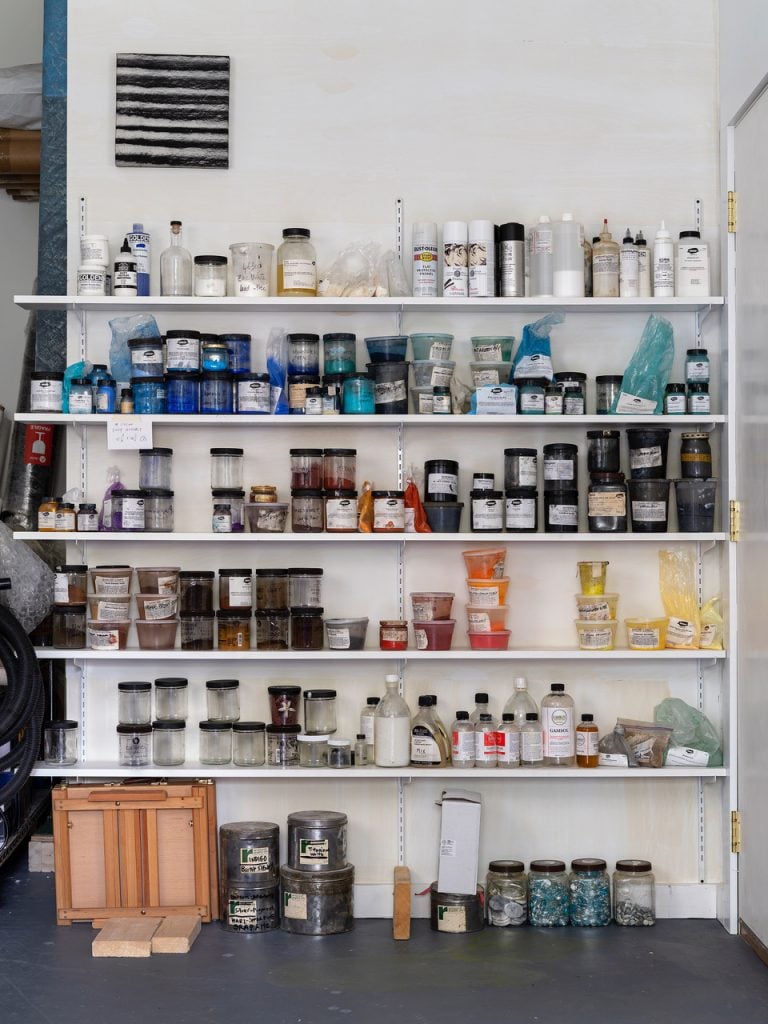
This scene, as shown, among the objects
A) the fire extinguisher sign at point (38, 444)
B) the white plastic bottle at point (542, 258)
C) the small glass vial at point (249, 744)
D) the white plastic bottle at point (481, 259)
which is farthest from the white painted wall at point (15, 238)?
the white plastic bottle at point (542, 258)

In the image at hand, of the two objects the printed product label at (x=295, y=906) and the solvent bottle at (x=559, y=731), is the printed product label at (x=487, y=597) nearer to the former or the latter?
the solvent bottle at (x=559, y=731)

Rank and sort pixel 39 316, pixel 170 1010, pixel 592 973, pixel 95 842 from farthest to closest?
1. pixel 39 316
2. pixel 95 842
3. pixel 592 973
4. pixel 170 1010

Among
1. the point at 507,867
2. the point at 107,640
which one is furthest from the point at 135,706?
the point at 507,867

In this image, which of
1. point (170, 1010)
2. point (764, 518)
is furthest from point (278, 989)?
point (764, 518)

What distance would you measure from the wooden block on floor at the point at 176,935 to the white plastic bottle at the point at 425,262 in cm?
200

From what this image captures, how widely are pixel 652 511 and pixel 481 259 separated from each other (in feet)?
3.05

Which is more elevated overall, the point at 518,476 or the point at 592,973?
the point at 518,476

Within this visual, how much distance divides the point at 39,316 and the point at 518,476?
2.09 metres

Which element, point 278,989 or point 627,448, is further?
point 627,448

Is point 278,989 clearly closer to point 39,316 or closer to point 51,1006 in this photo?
point 51,1006

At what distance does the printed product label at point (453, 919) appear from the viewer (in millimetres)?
3604

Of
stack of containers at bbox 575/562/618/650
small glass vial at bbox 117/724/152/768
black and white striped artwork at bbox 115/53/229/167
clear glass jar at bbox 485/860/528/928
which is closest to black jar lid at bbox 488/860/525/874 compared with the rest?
clear glass jar at bbox 485/860/528/928

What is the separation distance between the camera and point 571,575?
388 cm

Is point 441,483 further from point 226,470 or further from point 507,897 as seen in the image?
point 507,897
